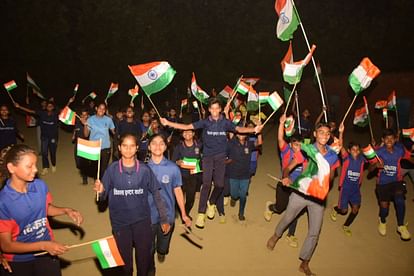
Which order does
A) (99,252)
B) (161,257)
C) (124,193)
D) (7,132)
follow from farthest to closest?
(7,132)
(161,257)
(124,193)
(99,252)

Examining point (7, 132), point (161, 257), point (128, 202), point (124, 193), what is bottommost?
point (161, 257)

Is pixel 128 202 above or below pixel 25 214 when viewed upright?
below

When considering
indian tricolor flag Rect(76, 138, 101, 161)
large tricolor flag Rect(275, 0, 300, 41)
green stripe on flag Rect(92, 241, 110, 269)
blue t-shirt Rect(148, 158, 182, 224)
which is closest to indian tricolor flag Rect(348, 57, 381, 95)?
large tricolor flag Rect(275, 0, 300, 41)

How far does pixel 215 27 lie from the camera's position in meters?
27.7

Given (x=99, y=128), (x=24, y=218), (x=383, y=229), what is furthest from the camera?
(x=99, y=128)

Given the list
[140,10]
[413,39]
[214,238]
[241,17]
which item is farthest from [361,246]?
[140,10]

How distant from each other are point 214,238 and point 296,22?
4.30 metres

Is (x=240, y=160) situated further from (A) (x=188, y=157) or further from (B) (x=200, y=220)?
(B) (x=200, y=220)

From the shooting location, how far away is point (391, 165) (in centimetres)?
623

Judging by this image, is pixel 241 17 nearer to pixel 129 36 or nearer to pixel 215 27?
pixel 215 27

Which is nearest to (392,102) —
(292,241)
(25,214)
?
(292,241)

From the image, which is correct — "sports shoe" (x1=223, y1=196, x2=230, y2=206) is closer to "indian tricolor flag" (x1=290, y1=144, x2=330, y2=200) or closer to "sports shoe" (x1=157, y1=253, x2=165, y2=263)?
"sports shoe" (x1=157, y1=253, x2=165, y2=263)

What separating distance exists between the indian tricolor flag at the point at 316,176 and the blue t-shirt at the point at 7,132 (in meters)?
6.55

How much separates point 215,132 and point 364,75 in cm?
273
